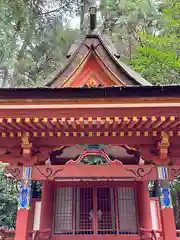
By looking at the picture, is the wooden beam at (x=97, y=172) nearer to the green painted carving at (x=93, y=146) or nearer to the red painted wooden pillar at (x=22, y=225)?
the green painted carving at (x=93, y=146)

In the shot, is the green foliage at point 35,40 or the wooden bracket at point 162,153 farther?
the green foliage at point 35,40

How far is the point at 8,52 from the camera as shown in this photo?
43.0ft

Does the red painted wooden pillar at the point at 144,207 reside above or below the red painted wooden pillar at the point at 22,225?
above

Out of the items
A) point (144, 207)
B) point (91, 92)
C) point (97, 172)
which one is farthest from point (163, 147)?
point (144, 207)

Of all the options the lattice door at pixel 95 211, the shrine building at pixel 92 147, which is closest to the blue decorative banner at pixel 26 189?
the shrine building at pixel 92 147

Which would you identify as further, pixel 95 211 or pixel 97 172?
pixel 95 211

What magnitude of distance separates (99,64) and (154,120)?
2362 millimetres

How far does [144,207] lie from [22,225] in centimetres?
289

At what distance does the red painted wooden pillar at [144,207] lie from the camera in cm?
568

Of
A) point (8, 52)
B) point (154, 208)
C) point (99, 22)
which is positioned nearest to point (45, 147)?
point (154, 208)

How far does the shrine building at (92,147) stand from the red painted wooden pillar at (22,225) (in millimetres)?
16

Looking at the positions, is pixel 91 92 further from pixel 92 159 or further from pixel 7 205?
pixel 7 205

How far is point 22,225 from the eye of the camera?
4250mm

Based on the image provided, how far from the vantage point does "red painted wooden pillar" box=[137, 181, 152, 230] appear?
5.68 meters
